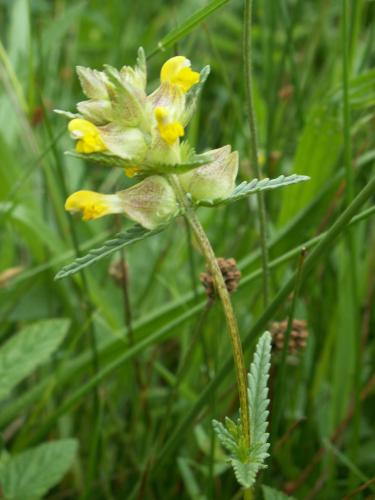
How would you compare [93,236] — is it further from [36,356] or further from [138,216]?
[138,216]

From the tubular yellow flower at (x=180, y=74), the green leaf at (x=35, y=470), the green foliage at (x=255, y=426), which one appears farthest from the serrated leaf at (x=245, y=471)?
the green leaf at (x=35, y=470)

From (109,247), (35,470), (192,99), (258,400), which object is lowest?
(35,470)

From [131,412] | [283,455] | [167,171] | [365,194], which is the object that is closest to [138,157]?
[167,171]

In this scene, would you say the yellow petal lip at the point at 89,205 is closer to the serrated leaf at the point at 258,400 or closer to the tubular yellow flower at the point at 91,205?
the tubular yellow flower at the point at 91,205

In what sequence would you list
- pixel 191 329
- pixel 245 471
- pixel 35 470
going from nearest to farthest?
pixel 245 471 < pixel 35 470 < pixel 191 329

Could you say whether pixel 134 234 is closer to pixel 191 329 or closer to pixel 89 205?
pixel 89 205

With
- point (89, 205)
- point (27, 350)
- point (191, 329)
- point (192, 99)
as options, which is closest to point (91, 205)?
point (89, 205)

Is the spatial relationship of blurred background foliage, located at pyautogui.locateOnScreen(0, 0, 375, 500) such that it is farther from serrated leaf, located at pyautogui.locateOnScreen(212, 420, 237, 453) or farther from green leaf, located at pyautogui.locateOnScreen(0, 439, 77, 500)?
serrated leaf, located at pyautogui.locateOnScreen(212, 420, 237, 453)
